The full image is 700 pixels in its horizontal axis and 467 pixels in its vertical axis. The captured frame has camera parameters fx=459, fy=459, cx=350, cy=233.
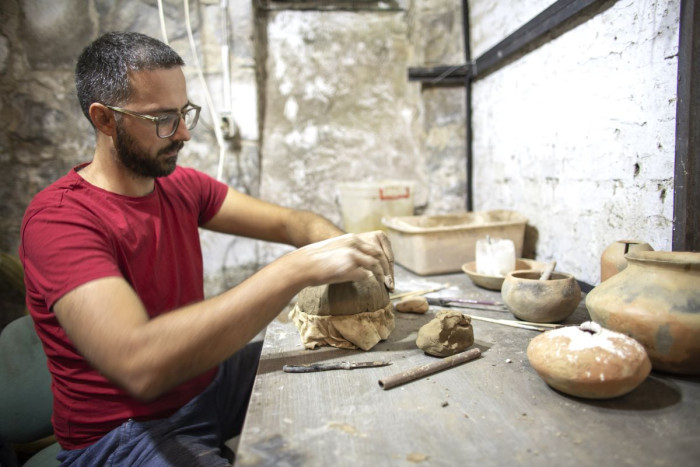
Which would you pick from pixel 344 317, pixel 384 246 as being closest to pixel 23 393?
pixel 344 317

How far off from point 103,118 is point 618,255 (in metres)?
1.66

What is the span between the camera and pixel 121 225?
1.34 m

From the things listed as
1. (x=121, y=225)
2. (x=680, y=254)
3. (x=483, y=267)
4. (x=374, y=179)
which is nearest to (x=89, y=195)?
(x=121, y=225)

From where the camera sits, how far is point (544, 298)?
4.65 feet

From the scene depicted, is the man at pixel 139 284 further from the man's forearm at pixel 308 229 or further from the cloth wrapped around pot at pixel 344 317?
the man's forearm at pixel 308 229

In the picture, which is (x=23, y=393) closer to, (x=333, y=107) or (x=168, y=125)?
(x=168, y=125)

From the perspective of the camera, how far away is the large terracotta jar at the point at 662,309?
1048 mm

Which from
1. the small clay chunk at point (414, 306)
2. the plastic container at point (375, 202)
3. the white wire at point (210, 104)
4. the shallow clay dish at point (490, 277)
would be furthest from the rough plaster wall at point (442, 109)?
the small clay chunk at point (414, 306)

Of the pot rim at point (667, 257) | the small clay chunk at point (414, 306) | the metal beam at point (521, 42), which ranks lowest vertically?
the small clay chunk at point (414, 306)

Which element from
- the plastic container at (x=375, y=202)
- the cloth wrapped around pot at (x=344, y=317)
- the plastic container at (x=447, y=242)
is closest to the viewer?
the cloth wrapped around pot at (x=344, y=317)

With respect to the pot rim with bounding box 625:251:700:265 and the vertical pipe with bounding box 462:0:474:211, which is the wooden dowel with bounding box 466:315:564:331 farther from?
the vertical pipe with bounding box 462:0:474:211

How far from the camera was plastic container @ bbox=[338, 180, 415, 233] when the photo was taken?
2658 millimetres

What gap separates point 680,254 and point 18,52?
10.3ft

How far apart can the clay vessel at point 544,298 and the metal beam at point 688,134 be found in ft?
1.13
